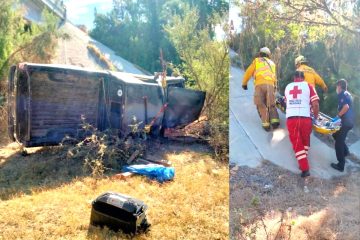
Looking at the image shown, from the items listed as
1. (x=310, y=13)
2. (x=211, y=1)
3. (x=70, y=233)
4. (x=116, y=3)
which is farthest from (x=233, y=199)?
(x=116, y=3)

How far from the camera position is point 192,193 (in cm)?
593

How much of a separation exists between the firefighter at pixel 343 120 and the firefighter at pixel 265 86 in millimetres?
853

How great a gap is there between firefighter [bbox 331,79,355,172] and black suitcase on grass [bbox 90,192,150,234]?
94.5 inches

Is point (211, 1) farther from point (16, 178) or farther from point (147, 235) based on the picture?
point (147, 235)

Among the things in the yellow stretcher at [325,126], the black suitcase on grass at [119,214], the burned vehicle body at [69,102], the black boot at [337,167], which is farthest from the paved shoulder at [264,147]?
the burned vehicle body at [69,102]

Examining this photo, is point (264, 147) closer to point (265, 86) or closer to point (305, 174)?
point (305, 174)

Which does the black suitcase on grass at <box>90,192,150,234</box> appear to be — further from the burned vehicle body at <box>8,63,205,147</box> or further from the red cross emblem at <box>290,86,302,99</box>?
the burned vehicle body at <box>8,63,205,147</box>

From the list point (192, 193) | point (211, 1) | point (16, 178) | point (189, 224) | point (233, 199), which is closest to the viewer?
point (233, 199)

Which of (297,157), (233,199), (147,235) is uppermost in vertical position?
(297,157)

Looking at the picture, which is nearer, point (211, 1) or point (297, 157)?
point (297, 157)

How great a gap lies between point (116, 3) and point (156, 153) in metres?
20.4

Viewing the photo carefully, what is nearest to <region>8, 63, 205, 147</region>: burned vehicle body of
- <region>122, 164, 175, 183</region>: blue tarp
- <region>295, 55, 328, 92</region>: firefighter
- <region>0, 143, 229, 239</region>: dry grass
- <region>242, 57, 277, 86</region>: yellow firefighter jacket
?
<region>0, 143, 229, 239</region>: dry grass

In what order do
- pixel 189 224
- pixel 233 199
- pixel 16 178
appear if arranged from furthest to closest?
pixel 16 178
pixel 189 224
pixel 233 199

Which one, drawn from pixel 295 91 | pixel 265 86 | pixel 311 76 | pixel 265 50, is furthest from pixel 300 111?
pixel 265 50
